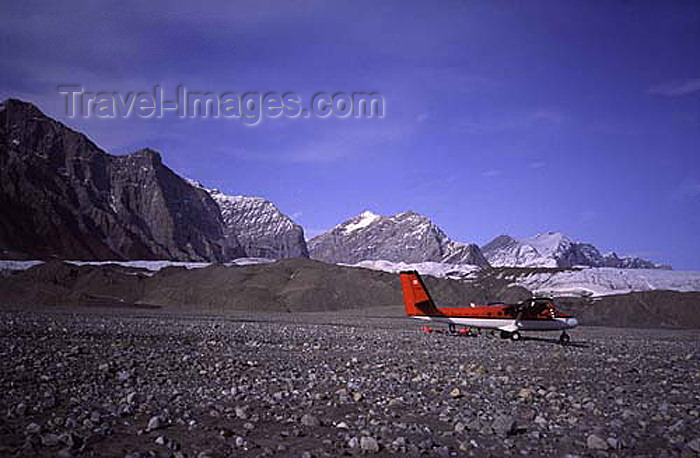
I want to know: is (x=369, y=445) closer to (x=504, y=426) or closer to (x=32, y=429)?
(x=504, y=426)

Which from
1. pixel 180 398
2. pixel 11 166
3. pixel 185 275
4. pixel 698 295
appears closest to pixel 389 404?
pixel 180 398

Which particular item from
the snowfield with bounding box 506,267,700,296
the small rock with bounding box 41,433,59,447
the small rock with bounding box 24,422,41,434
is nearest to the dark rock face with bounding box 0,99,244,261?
the snowfield with bounding box 506,267,700,296

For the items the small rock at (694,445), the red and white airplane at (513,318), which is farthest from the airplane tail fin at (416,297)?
the small rock at (694,445)

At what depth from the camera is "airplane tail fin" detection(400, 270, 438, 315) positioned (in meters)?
32.7

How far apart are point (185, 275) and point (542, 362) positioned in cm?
7306

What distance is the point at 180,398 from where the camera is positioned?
9.66 meters

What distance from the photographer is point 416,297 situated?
3319cm

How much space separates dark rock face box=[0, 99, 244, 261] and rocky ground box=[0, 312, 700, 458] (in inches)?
5018

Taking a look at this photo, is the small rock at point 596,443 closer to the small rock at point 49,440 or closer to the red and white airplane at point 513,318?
the small rock at point 49,440

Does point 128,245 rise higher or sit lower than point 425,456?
higher

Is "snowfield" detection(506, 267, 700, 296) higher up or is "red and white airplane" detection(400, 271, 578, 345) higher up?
"snowfield" detection(506, 267, 700, 296)

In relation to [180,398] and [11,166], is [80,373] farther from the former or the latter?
[11,166]

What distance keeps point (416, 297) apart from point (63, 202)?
492 ft

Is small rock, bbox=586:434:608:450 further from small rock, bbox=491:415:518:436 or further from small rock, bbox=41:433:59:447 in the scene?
small rock, bbox=41:433:59:447
